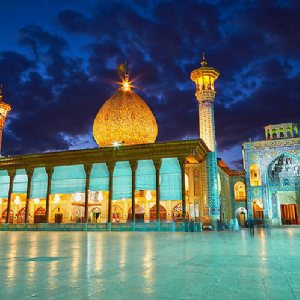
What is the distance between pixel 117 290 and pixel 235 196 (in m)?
36.1

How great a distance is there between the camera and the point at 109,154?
24938mm

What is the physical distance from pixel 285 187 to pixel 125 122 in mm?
17748

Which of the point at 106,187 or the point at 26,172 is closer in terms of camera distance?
the point at 106,187

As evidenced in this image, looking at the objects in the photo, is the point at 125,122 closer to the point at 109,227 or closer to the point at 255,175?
the point at 109,227

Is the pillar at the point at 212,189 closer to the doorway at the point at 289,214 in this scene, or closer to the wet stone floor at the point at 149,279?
the doorway at the point at 289,214

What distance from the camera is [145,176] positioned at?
2422cm

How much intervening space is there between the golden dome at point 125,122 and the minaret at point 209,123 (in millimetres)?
4646

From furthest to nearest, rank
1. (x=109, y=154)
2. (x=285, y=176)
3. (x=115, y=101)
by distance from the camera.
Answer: (x=285, y=176) < (x=115, y=101) < (x=109, y=154)

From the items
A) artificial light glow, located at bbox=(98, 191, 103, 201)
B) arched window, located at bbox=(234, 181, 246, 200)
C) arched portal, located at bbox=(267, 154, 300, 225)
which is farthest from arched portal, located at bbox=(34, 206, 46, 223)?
arched portal, located at bbox=(267, 154, 300, 225)

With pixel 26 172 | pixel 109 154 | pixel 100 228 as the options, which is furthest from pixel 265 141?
pixel 26 172

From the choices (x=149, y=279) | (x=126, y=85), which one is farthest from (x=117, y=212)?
(x=149, y=279)

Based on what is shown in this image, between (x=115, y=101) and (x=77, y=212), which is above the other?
(x=115, y=101)

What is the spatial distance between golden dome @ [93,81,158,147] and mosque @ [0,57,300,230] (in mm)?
86

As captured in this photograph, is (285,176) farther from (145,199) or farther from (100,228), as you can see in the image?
(100,228)
